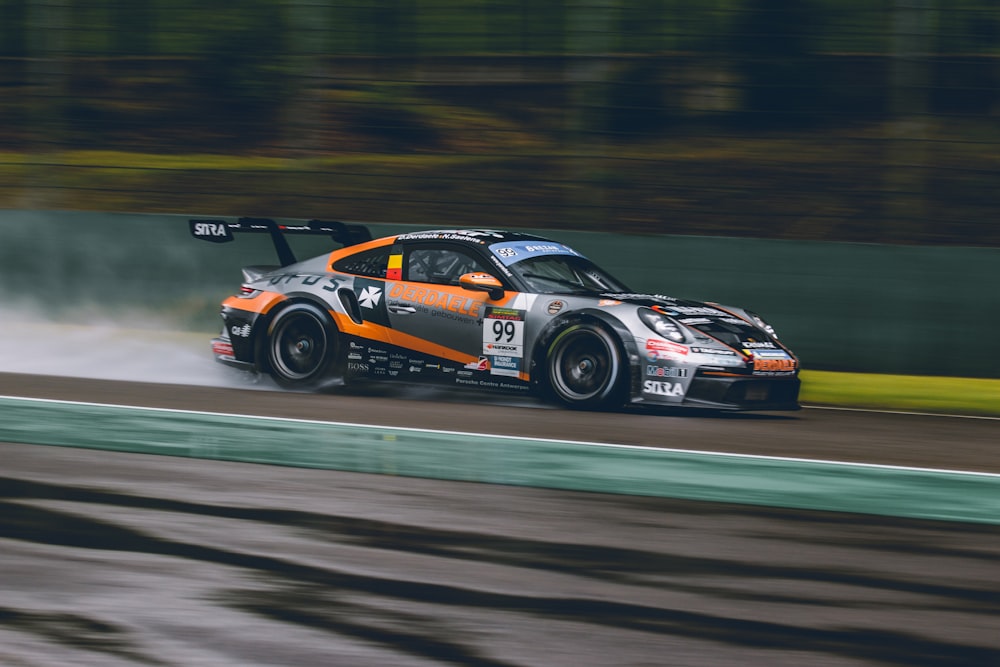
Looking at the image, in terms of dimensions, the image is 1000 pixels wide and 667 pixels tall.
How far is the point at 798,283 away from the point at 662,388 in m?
3.27

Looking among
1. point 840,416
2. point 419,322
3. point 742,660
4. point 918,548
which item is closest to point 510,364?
point 419,322

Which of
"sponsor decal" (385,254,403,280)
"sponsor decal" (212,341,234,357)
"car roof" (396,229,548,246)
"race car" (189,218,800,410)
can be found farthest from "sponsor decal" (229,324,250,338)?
"car roof" (396,229,548,246)

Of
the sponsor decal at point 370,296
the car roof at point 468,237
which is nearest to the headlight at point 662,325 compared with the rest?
the car roof at point 468,237

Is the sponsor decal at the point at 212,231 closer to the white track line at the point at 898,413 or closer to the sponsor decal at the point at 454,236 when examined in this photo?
the sponsor decal at the point at 454,236

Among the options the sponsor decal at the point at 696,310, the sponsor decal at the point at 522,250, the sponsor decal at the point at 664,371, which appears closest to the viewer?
the sponsor decal at the point at 664,371

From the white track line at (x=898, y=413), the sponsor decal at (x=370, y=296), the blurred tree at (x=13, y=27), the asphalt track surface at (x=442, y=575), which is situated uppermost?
the blurred tree at (x=13, y=27)

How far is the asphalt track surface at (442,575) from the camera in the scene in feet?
12.6

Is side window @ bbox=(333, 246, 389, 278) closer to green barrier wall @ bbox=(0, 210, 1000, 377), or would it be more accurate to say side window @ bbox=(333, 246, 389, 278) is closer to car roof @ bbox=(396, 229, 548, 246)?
car roof @ bbox=(396, 229, 548, 246)

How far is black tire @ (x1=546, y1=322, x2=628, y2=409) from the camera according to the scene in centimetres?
877

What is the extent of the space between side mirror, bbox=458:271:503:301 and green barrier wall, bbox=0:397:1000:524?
2750 millimetres

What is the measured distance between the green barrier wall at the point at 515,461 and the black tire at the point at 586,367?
2723 millimetres

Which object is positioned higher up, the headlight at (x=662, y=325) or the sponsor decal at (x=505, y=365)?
the headlight at (x=662, y=325)

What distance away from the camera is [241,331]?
1014 cm

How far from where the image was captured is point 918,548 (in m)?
5.14
